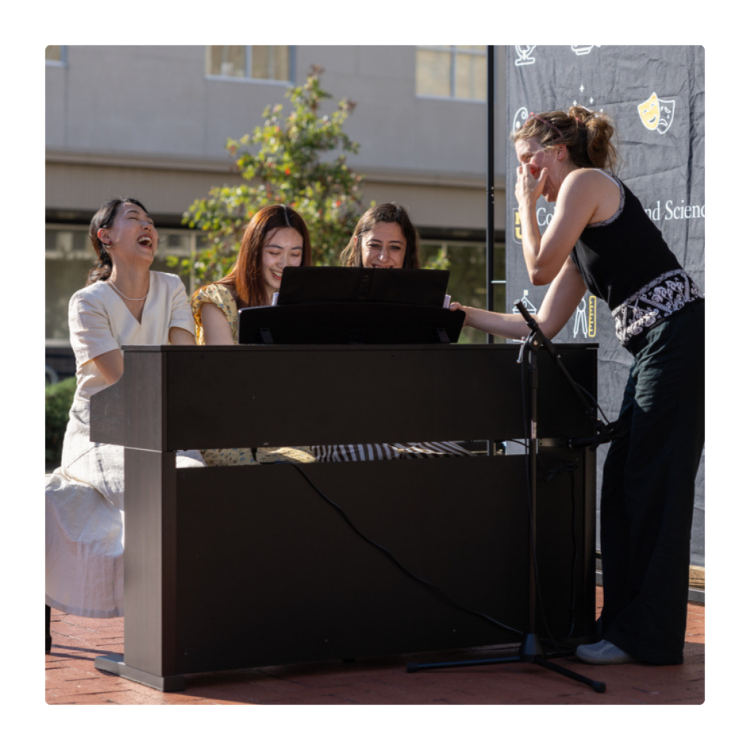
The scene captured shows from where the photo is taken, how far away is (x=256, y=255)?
15.2 ft

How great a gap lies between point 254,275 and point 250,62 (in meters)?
11.8

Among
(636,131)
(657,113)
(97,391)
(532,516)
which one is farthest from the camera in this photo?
Answer: (636,131)

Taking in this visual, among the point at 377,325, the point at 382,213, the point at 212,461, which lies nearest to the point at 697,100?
the point at 382,213

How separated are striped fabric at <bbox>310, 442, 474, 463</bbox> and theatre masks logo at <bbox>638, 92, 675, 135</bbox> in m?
2.09

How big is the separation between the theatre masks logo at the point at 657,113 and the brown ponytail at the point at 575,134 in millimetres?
1161

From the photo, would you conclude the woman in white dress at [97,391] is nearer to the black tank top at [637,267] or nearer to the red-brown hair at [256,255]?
the red-brown hair at [256,255]

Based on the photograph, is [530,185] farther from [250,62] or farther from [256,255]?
[250,62]

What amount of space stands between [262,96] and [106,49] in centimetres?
230

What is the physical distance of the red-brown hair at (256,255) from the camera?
4.55 metres

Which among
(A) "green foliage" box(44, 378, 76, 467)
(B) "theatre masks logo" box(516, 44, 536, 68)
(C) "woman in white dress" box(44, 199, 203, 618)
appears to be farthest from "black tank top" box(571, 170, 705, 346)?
(A) "green foliage" box(44, 378, 76, 467)

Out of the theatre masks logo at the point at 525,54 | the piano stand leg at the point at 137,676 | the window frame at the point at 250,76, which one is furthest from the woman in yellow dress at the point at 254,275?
the window frame at the point at 250,76

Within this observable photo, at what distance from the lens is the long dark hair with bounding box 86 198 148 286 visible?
4.69 meters

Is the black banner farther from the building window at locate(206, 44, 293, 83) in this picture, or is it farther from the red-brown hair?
the building window at locate(206, 44, 293, 83)

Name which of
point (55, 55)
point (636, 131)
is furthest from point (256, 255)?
point (55, 55)
